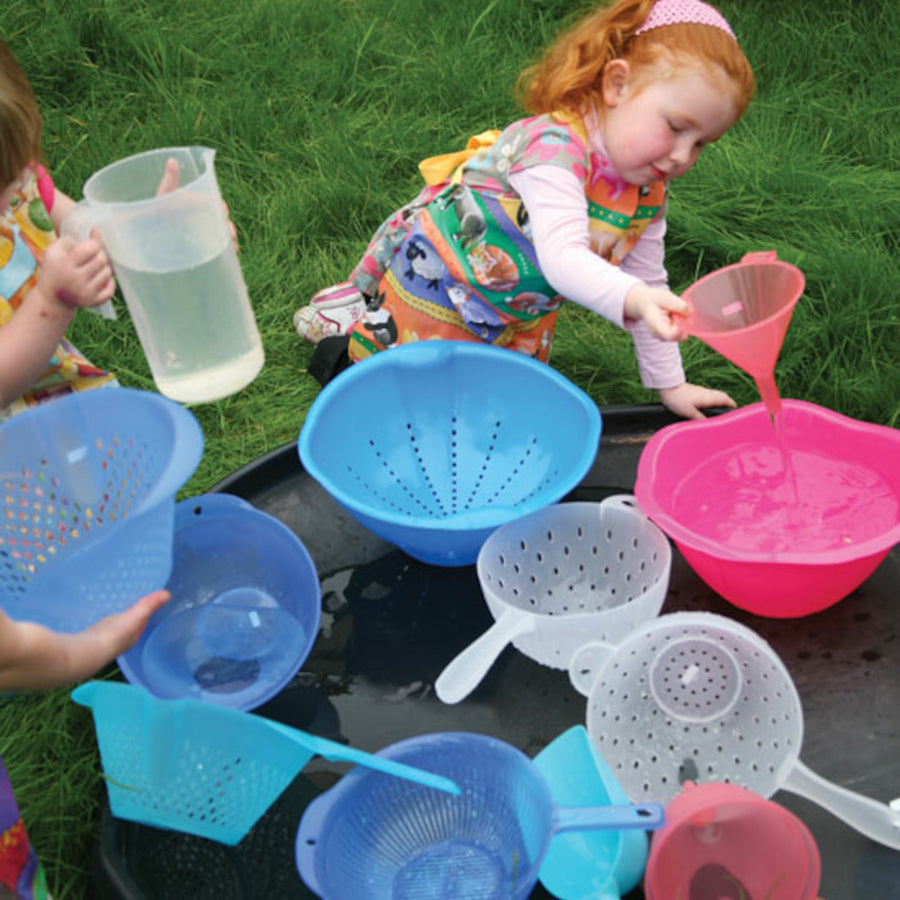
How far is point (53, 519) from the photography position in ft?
3.77

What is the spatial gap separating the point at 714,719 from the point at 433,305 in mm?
764

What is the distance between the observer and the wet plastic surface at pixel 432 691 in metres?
1.04

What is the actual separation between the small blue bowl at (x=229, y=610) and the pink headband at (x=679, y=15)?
0.75 meters

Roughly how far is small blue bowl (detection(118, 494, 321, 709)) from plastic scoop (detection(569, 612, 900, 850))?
0.34 metres

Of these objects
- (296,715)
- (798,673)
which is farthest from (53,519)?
(798,673)

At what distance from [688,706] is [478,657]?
232mm

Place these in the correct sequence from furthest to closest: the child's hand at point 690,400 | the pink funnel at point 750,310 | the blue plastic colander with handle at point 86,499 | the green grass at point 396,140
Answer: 1. the green grass at point 396,140
2. the child's hand at point 690,400
3. the pink funnel at point 750,310
4. the blue plastic colander with handle at point 86,499

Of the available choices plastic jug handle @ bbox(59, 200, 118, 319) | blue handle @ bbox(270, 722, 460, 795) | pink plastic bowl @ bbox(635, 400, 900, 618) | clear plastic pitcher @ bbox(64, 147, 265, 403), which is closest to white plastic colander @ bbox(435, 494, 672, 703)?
pink plastic bowl @ bbox(635, 400, 900, 618)

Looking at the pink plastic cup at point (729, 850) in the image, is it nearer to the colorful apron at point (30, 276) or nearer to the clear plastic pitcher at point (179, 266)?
the clear plastic pitcher at point (179, 266)

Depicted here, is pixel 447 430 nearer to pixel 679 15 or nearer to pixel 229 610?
pixel 229 610

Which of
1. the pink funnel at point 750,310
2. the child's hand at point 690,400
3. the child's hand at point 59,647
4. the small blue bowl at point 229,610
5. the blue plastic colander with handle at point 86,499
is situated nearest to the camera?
the child's hand at point 59,647

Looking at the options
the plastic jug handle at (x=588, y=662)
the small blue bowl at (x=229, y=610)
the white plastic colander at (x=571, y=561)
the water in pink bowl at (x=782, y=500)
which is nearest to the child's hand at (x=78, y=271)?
the small blue bowl at (x=229, y=610)

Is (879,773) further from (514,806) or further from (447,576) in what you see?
(447,576)

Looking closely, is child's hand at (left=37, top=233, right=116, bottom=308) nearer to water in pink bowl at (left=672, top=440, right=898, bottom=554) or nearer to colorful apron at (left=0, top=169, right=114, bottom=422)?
colorful apron at (left=0, top=169, right=114, bottom=422)
